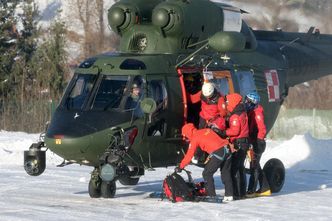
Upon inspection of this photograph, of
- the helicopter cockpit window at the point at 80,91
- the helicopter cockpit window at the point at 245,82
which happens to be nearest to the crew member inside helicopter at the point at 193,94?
the helicopter cockpit window at the point at 245,82

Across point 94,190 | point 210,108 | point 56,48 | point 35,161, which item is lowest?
point 94,190

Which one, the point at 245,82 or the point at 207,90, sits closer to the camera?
the point at 207,90

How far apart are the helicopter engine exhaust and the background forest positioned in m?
11.5

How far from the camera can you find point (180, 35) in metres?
17.7

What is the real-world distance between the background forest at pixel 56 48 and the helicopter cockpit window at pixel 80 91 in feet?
37.2

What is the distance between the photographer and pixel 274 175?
18359 millimetres

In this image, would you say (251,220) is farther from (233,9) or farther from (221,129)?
(233,9)

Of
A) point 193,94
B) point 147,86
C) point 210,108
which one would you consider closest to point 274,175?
point 193,94

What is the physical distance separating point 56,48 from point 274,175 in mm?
24141

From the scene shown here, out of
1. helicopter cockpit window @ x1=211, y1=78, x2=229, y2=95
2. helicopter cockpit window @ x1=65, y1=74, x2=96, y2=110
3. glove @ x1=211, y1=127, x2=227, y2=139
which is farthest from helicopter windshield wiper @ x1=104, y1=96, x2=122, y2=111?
helicopter cockpit window @ x1=211, y1=78, x2=229, y2=95

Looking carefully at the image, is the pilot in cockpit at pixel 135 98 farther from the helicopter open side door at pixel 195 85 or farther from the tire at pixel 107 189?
the tire at pixel 107 189

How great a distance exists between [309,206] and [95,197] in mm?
3584

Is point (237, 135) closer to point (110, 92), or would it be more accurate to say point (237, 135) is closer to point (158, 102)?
point (158, 102)

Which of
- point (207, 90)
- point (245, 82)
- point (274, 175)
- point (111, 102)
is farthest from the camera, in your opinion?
point (245, 82)
